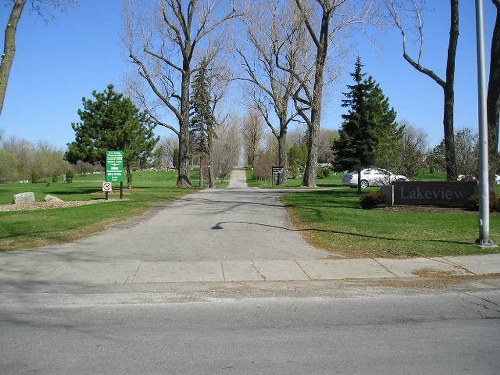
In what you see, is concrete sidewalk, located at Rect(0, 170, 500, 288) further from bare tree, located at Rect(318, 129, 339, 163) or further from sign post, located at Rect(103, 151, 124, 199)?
bare tree, located at Rect(318, 129, 339, 163)

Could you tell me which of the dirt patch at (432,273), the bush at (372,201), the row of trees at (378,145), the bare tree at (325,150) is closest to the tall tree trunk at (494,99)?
the row of trees at (378,145)

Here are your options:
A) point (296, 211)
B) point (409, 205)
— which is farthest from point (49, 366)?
point (409, 205)

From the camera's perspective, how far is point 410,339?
5.19 metres

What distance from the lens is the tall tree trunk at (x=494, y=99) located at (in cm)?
1892

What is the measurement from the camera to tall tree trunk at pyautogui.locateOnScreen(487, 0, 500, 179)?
62.1 ft

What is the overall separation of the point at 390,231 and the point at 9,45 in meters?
14.2

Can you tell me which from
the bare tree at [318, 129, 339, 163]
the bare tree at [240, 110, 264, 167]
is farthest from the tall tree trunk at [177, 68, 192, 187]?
the bare tree at [318, 129, 339, 163]

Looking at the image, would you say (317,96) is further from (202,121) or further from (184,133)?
(202,121)

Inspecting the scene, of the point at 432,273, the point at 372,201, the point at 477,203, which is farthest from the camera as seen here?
the point at 372,201

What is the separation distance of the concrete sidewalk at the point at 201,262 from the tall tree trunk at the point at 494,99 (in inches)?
420

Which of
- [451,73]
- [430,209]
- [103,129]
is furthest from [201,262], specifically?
[103,129]

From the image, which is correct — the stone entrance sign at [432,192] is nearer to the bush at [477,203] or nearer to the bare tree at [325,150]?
the bush at [477,203]

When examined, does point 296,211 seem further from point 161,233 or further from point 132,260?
point 132,260

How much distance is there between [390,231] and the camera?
12.9 m
